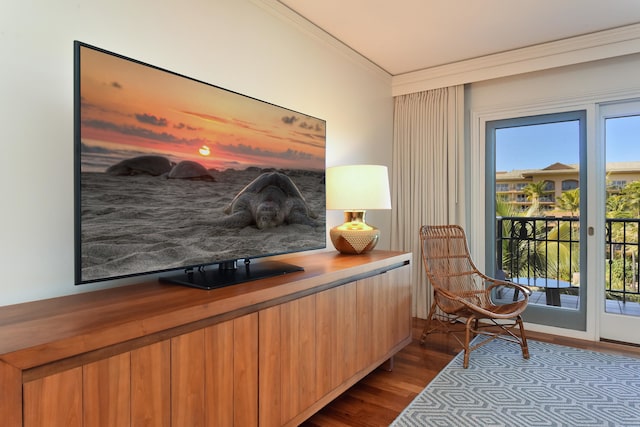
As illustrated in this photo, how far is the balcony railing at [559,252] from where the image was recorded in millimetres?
3158

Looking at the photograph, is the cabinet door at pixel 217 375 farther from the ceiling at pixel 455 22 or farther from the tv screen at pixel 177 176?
the ceiling at pixel 455 22

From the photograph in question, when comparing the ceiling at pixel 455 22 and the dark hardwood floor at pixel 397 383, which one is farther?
the ceiling at pixel 455 22

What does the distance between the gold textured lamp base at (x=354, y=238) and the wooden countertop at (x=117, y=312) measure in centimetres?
69

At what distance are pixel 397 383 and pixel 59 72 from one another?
2.40 m

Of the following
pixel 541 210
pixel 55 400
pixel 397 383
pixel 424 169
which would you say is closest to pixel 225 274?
pixel 55 400

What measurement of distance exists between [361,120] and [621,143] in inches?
83.7

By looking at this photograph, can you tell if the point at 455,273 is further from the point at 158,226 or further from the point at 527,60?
the point at 158,226

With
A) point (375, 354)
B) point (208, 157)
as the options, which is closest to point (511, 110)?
point (375, 354)

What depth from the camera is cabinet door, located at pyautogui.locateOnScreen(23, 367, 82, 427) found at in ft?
3.02

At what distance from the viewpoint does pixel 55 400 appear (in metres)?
0.97

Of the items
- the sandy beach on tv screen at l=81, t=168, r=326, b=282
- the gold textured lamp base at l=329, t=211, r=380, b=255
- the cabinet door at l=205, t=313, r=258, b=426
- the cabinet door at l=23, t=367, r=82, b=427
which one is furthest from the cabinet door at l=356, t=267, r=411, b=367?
the cabinet door at l=23, t=367, r=82, b=427

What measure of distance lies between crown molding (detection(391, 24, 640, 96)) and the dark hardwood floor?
227cm

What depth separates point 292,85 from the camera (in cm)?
263

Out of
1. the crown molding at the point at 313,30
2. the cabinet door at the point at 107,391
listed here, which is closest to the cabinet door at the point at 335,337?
the cabinet door at the point at 107,391
